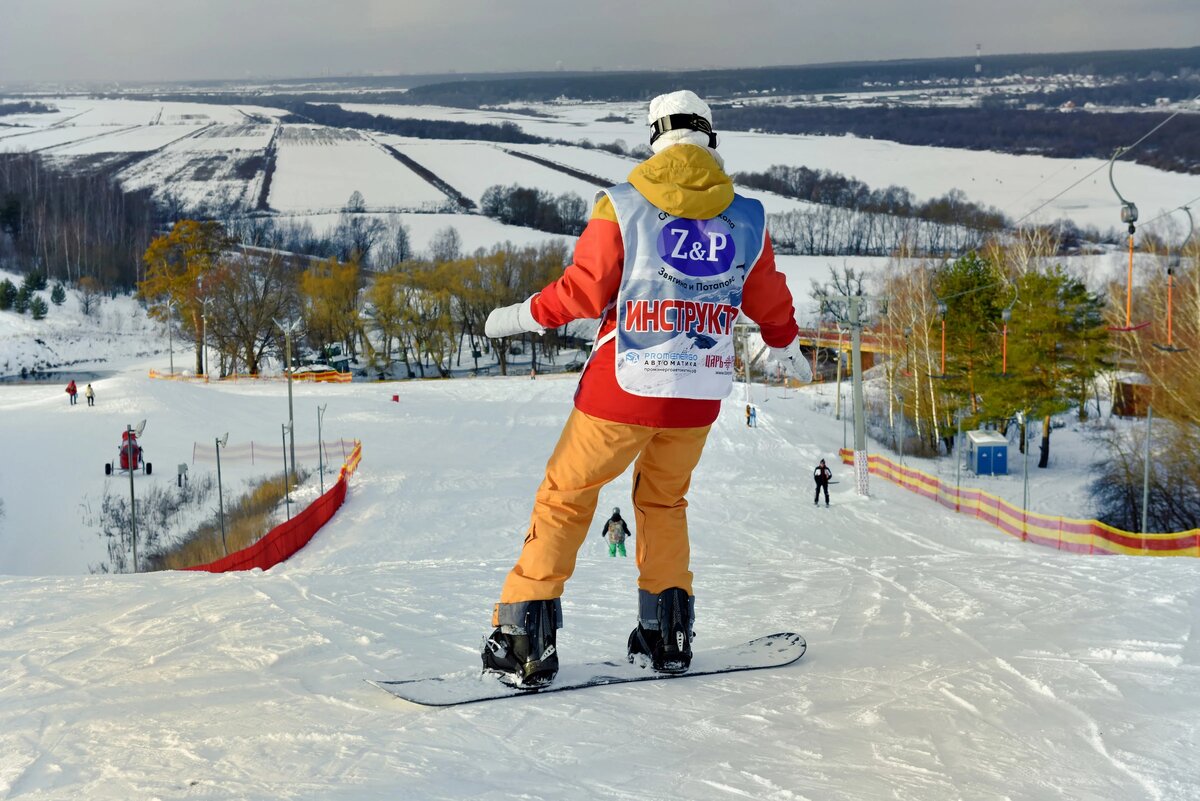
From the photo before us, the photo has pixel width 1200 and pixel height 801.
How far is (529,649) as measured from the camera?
4.25 meters

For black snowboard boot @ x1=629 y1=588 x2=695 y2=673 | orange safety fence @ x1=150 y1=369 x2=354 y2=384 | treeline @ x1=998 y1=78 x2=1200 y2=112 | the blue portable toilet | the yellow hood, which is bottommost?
the blue portable toilet

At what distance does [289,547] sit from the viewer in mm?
16828

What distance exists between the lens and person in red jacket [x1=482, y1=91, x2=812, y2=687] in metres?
4.04

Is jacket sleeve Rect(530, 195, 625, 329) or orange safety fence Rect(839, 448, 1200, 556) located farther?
orange safety fence Rect(839, 448, 1200, 556)

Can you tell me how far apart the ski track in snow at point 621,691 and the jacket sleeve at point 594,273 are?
155cm

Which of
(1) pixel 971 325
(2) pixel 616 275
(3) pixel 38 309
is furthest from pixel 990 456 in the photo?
(3) pixel 38 309

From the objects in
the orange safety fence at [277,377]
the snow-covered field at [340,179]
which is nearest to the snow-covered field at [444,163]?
the snow-covered field at [340,179]

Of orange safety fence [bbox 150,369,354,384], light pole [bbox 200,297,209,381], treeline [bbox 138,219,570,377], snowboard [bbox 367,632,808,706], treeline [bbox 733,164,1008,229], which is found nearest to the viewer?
snowboard [bbox 367,632,808,706]

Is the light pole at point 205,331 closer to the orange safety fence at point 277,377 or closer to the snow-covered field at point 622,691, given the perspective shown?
the orange safety fence at point 277,377

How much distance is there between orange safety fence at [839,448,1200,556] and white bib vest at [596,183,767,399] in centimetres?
1472

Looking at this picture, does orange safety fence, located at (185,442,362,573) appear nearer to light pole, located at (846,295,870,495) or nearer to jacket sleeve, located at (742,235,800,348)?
jacket sleeve, located at (742,235,800,348)

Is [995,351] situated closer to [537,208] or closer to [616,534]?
[616,534]

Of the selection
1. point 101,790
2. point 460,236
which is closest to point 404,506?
point 101,790

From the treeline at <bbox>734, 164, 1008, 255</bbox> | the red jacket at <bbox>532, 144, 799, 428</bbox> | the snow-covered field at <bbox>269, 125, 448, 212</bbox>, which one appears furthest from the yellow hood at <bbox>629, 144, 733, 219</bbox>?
the snow-covered field at <bbox>269, 125, 448, 212</bbox>
